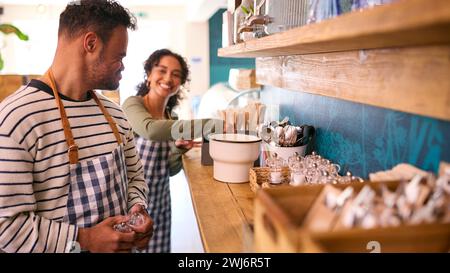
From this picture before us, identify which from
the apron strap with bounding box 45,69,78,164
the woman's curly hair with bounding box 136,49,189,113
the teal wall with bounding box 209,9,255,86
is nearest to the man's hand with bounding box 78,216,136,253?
the apron strap with bounding box 45,69,78,164

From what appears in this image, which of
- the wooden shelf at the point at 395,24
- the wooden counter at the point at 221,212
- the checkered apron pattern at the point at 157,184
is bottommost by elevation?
the checkered apron pattern at the point at 157,184

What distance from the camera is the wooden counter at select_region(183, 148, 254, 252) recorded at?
1.06 m

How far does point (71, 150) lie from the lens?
1.18m

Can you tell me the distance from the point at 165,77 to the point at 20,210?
1.47 metres

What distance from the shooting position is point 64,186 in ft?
3.88

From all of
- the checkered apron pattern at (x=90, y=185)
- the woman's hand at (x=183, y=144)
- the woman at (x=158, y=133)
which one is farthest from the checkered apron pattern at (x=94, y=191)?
the woman's hand at (x=183, y=144)

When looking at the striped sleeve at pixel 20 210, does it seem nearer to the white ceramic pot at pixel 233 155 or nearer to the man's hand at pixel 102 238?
the man's hand at pixel 102 238

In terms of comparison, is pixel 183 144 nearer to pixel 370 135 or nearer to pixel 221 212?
pixel 221 212

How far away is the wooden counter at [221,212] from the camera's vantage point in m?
1.06

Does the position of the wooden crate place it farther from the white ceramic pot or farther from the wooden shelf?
the white ceramic pot

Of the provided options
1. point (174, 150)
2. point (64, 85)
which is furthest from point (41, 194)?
point (174, 150)

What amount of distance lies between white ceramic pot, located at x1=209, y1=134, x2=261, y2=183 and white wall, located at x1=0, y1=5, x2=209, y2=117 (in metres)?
5.41
